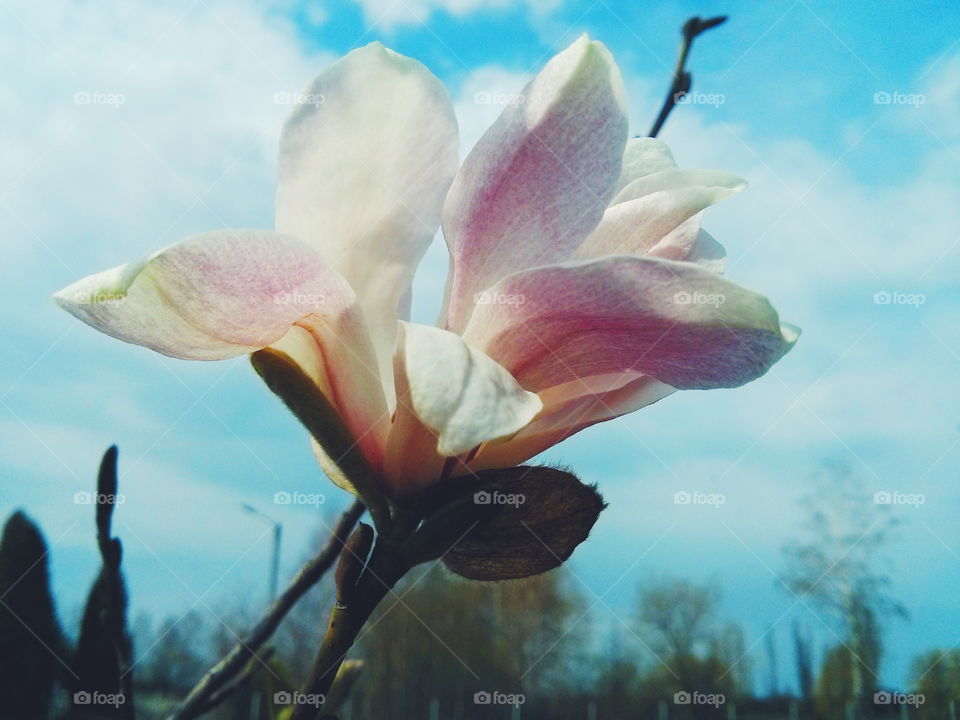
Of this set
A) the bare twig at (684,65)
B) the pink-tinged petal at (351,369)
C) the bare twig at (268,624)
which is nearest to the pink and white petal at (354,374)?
the pink-tinged petal at (351,369)

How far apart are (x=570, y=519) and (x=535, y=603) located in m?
16.7

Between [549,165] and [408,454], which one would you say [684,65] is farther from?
[408,454]

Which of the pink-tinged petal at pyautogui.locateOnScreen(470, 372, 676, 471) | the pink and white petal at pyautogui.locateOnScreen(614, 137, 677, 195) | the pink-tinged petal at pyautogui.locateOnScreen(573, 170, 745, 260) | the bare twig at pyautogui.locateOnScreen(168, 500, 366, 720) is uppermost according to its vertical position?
the pink and white petal at pyautogui.locateOnScreen(614, 137, 677, 195)

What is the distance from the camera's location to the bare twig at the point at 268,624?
0.54 meters

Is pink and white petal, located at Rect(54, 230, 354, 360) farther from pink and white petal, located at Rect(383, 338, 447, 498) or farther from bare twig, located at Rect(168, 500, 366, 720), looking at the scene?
bare twig, located at Rect(168, 500, 366, 720)

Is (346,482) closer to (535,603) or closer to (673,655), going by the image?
(673,655)

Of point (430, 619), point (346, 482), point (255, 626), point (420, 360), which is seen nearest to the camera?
point (420, 360)

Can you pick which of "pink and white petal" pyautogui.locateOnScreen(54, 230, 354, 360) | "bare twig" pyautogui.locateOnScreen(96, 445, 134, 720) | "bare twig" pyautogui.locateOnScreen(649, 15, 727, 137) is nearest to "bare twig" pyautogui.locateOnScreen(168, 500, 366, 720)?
"bare twig" pyautogui.locateOnScreen(96, 445, 134, 720)

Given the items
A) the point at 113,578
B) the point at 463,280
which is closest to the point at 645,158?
the point at 463,280

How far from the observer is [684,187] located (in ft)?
1.59

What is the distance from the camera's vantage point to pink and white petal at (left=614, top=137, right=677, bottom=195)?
551 millimetres

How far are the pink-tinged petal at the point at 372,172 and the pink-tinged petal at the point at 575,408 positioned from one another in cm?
8

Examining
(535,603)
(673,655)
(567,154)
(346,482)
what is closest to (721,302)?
(567,154)

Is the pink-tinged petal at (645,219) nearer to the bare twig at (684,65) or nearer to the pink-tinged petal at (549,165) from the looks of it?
the pink-tinged petal at (549,165)
